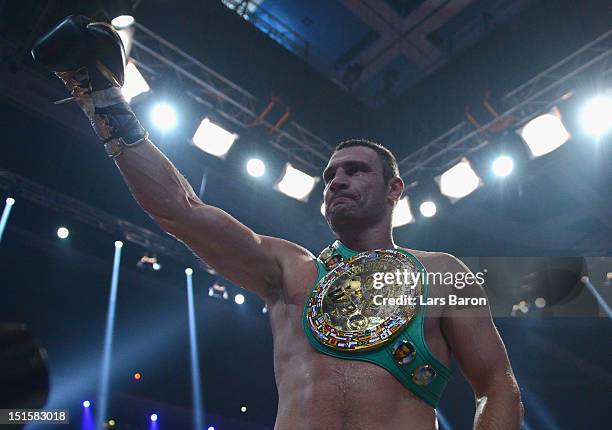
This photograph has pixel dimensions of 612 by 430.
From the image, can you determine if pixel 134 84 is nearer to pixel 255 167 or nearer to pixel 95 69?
pixel 255 167

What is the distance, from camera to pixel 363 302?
2.20 m

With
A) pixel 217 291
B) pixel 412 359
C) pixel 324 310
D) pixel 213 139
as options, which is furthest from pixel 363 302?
pixel 217 291

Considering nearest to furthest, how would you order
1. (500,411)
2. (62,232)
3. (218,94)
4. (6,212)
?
1. (500,411)
2. (218,94)
3. (6,212)
4. (62,232)

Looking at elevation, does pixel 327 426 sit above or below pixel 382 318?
below

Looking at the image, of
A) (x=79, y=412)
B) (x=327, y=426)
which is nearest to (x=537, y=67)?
(x=327, y=426)

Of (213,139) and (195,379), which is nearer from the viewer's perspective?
(213,139)

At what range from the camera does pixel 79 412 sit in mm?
9992

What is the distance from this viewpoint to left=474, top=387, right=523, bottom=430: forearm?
1831mm

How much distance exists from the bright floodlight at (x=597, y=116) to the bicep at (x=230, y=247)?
471 centimetres

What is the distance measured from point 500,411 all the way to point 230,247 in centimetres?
108

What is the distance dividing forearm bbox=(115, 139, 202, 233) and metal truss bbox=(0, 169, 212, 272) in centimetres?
632

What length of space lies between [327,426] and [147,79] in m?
5.26

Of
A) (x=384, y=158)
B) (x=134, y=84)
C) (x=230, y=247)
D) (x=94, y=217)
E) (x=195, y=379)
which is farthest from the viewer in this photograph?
(x=195, y=379)

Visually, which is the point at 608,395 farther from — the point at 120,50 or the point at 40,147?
the point at 120,50
